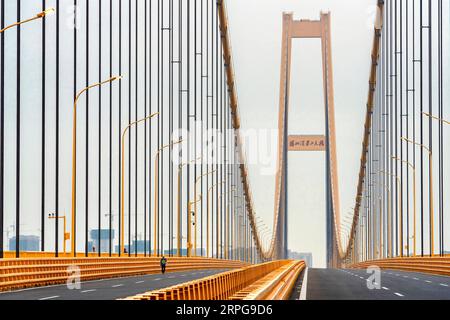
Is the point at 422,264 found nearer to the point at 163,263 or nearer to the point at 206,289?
the point at 163,263

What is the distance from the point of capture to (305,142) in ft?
427

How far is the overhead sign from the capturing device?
128 metres

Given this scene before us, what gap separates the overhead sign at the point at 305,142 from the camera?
128 meters

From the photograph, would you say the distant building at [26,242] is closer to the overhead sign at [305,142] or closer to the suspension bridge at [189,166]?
the suspension bridge at [189,166]

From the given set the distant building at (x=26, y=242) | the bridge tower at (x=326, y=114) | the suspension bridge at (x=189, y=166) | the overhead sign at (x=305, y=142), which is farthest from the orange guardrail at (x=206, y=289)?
the overhead sign at (x=305, y=142)

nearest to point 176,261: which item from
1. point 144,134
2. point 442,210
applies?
point 144,134

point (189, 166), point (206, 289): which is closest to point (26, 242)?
point (189, 166)

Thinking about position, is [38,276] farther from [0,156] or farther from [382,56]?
[382,56]

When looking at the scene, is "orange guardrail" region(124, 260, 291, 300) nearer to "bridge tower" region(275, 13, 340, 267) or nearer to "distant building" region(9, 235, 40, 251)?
"distant building" region(9, 235, 40, 251)

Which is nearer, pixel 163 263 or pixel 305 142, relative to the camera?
pixel 163 263

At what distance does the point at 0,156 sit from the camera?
27.2m

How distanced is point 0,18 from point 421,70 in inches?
1176

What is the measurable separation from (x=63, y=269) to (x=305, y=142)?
97.4 meters

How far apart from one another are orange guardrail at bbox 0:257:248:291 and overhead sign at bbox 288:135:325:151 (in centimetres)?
7729
